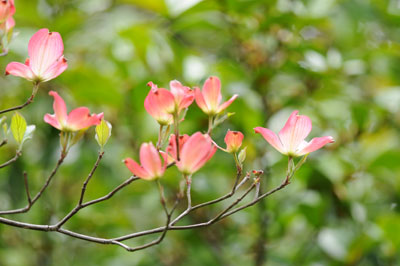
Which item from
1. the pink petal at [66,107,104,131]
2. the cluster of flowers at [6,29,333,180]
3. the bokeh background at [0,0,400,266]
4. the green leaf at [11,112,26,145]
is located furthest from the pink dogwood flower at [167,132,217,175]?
the bokeh background at [0,0,400,266]

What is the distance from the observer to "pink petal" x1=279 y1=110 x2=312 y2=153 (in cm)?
58

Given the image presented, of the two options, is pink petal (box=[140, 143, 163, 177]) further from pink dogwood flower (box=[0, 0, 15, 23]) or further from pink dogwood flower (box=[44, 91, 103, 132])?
pink dogwood flower (box=[0, 0, 15, 23])

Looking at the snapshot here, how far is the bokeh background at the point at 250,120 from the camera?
1226 millimetres

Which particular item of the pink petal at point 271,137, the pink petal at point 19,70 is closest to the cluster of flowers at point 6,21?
the pink petal at point 19,70

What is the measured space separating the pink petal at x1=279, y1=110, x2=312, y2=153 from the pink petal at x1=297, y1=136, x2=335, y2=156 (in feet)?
0.04

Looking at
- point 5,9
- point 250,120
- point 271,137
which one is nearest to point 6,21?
point 5,9

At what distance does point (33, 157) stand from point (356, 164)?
0.98 metres

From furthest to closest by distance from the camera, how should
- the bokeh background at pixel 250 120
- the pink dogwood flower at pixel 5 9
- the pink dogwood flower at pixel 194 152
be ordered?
the bokeh background at pixel 250 120 < the pink dogwood flower at pixel 5 9 < the pink dogwood flower at pixel 194 152

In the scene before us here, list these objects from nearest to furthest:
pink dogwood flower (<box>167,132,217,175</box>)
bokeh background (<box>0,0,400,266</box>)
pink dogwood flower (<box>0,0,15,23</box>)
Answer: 1. pink dogwood flower (<box>167,132,217,175</box>)
2. pink dogwood flower (<box>0,0,15,23</box>)
3. bokeh background (<box>0,0,400,266</box>)

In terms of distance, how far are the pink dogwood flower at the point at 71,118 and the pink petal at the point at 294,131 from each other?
0.69 feet

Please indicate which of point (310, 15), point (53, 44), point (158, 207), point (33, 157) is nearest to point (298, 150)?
point (53, 44)

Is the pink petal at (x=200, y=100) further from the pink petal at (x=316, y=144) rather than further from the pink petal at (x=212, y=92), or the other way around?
the pink petal at (x=316, y=144)

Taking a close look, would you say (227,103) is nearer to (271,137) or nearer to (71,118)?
(271,137)

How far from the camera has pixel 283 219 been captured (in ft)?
4.24
